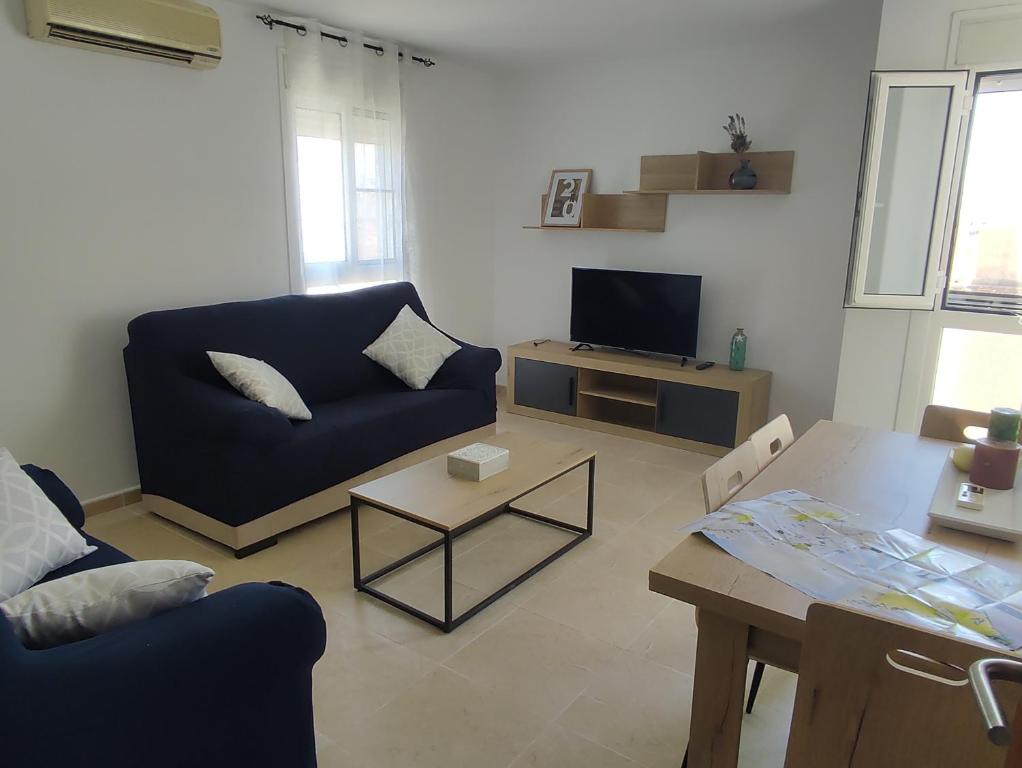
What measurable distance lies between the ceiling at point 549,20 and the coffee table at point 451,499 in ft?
7.54

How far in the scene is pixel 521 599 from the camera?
109 inches

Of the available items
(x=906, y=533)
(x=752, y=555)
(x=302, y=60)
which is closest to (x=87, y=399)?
(x=302, y=60)

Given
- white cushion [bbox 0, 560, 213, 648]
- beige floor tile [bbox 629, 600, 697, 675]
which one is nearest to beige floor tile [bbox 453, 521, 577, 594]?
beige floor tile [bbox 629, 600, 697, 675]

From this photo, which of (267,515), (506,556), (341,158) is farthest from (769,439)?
(341,158)

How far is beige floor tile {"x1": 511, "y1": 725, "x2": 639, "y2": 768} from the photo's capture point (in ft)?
6.37

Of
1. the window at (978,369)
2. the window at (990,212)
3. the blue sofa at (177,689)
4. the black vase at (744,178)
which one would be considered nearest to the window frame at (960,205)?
the window at (990,212)

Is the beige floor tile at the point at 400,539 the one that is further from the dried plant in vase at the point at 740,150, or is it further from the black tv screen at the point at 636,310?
the dried plant in vase at the point at 740,150

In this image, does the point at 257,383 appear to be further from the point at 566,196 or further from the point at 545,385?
the point at 566,196

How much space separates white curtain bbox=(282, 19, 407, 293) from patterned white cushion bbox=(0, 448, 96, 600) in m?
2.37

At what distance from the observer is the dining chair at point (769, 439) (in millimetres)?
2023

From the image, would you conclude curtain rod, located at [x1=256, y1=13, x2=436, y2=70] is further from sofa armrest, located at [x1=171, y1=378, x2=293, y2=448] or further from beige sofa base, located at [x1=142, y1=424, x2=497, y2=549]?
beige sofa base, located at [x1=142, y1=424, x2=497, y2=549]

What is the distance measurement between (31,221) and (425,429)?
2.02m

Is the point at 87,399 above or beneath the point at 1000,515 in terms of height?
beneath

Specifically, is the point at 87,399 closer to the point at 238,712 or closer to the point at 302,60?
the point at 302,60
